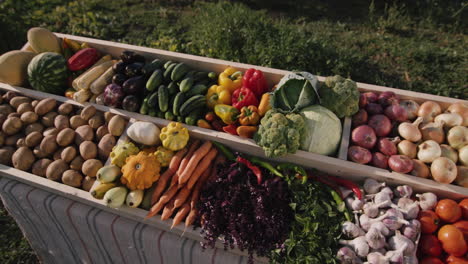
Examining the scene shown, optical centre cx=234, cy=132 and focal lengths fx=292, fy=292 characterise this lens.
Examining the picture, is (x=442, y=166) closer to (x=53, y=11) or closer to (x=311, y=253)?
Result: (x=311, y=253)

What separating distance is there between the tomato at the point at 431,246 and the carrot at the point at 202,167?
1868 mm

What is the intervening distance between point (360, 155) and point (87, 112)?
109 inches

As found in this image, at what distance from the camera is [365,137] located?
260 centimetres

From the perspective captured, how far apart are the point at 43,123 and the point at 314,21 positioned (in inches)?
209

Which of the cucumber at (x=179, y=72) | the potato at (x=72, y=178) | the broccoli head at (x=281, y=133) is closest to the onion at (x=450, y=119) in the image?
the broccoli head at (x=281, y=133)

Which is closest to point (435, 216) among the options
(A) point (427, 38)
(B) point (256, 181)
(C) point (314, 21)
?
(B) point (256, 181)

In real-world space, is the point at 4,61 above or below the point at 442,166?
above

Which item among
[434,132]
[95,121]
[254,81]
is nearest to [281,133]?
[254,81]

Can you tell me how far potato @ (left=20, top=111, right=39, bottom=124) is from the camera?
3.22 metres

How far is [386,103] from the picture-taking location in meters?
2.86

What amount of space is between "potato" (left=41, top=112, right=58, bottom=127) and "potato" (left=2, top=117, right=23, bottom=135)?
0.79ft

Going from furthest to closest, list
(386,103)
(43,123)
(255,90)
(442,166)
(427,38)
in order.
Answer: (427,38)
(43,123)
(255,90)
(386,103)
(442,166)

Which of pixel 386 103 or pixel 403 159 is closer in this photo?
pixel 403 159

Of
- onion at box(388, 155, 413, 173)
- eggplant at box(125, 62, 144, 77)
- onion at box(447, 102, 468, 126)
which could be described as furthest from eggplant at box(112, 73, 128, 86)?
onion at box(447, 102, 468, 126)
